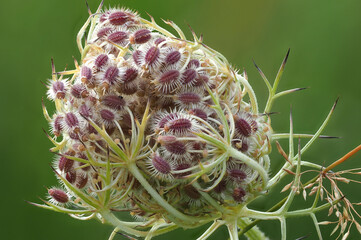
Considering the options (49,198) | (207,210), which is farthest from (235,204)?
(49,198)

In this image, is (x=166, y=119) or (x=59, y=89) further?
(x=59, y=89)

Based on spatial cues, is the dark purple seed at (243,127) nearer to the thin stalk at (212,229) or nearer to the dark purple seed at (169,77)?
the dark purple seed at (169,77)

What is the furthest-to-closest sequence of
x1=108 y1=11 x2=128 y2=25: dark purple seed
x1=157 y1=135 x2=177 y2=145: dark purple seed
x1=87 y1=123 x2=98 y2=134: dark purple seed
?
x1=108 y1=11 x2=128 y2=25: dark purple seed
x1=87 y1=123 x2=98 y2=134: dark purple seed
x1=157 y1=135 x2=177 y2=145: dark purple seed

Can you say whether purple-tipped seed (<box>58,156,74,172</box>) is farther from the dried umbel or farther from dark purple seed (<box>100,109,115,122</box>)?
dark purple seed (<box>100,109,115,122</box>)

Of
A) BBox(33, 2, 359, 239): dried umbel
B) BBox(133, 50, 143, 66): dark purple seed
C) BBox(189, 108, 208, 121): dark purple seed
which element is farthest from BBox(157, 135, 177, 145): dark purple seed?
BBox(133, 50, 143, 66): dark purple seed

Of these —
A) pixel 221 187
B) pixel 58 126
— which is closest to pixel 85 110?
pixel 58 126

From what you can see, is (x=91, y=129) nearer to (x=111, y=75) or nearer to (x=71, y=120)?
(x=71, y=120)
